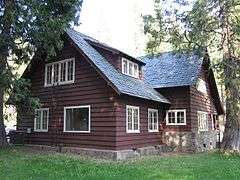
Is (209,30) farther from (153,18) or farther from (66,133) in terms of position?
(66,133)

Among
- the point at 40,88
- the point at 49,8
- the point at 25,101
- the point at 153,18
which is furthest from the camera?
the point at 40,88

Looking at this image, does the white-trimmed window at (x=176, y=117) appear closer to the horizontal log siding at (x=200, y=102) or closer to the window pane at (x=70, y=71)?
the horizontal log siding at (x=200, y=102)

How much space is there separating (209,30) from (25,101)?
1188 centimetres

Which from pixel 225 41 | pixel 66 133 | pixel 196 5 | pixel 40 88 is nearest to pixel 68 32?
pixel 40 88

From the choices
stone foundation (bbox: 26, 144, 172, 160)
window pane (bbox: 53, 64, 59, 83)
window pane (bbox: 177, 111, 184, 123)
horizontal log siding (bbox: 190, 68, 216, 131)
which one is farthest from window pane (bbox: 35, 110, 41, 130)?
horizontal log siding (bbox: 190, 68, 216, 131)

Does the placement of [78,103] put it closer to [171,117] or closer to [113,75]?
[113,75]

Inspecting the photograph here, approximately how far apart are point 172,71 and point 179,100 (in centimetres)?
269

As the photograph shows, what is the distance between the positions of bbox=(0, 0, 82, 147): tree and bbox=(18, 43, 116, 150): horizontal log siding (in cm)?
232

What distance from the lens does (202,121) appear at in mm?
28922

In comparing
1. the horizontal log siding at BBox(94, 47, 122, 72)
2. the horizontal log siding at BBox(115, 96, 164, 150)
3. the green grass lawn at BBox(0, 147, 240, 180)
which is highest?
the horizontal log siding at BBox(94, 47, 122, 72)

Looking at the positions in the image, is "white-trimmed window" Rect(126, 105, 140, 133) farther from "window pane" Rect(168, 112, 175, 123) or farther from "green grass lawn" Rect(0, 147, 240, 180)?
"window pane" Rect(168, 112, 175, 123)

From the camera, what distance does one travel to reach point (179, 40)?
73.2 ft

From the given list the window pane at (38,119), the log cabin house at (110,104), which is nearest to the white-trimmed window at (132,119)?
the log cabin house at (110,104)

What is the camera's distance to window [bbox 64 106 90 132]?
20.6 m
